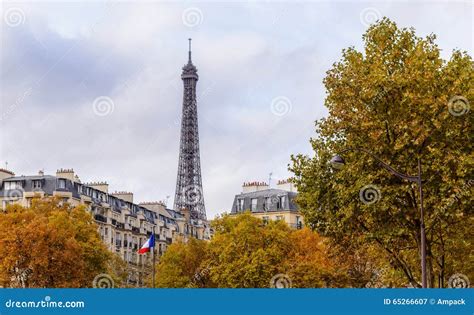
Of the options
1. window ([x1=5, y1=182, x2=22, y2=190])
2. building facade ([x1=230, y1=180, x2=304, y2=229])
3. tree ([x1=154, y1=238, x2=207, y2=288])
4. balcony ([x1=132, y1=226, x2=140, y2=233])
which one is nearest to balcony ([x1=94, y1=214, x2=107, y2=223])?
balcony ([x1=132, y1=226, x2=140, y2=233])

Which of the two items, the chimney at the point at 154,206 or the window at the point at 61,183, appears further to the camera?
the chimney at the point at 154,206

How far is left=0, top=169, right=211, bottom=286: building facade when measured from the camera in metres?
81.2

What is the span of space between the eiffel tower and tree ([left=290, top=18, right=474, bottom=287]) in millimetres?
109656

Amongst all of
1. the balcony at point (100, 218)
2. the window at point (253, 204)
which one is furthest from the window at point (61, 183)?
the window at point (253, 204)

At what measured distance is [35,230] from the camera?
54844mm

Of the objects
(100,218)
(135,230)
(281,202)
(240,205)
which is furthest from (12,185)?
(281,202)

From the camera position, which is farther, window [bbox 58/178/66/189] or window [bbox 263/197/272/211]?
window [bbox 263/197/272/211]

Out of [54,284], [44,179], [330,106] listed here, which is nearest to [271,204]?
[44,179]

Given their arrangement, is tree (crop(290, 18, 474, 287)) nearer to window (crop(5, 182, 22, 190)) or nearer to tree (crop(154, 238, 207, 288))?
tree (crop(154, 238, 207, 288))

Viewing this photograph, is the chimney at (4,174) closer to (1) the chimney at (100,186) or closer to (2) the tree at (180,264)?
(1) the chimney at (100,186)

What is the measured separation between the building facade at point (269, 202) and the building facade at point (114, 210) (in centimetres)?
1028

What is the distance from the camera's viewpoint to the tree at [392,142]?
3281 centimetres

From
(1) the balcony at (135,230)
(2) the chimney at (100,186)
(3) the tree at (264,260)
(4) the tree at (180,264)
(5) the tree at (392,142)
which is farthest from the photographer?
(1) the balcony at (135,230)

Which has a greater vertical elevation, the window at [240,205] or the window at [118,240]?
the window at [240,205]
